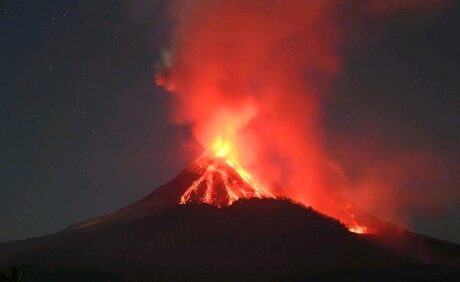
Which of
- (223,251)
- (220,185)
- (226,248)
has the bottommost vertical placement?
(223,251)

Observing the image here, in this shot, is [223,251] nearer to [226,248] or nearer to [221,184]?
[226,248]

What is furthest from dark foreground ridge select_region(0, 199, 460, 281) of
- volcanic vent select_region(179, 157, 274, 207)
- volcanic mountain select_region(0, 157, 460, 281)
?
volcanic vent select_region(179, 157, 274, 207)

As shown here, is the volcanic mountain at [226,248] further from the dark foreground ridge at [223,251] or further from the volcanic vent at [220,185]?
the volcanic vent at [220,185]

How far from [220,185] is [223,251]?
1327 inches

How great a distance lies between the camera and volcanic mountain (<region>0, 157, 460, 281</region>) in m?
66.6

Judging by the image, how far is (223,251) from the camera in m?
77.4

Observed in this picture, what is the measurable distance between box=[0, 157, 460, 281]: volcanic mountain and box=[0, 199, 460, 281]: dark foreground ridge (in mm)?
119

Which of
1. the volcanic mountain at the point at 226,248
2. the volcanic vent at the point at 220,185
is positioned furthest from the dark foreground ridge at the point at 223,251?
the volcanic vent at the point at 220,185

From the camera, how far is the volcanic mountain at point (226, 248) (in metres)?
66.6

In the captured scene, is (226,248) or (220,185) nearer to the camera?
(226,248)

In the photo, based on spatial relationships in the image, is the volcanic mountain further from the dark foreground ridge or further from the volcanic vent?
the volcanic vent

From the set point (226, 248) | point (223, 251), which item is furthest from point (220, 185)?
point (223, 251)

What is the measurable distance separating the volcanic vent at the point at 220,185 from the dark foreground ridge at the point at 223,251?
8295mm

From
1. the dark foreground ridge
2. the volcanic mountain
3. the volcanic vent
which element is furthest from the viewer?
the volcanic vent
